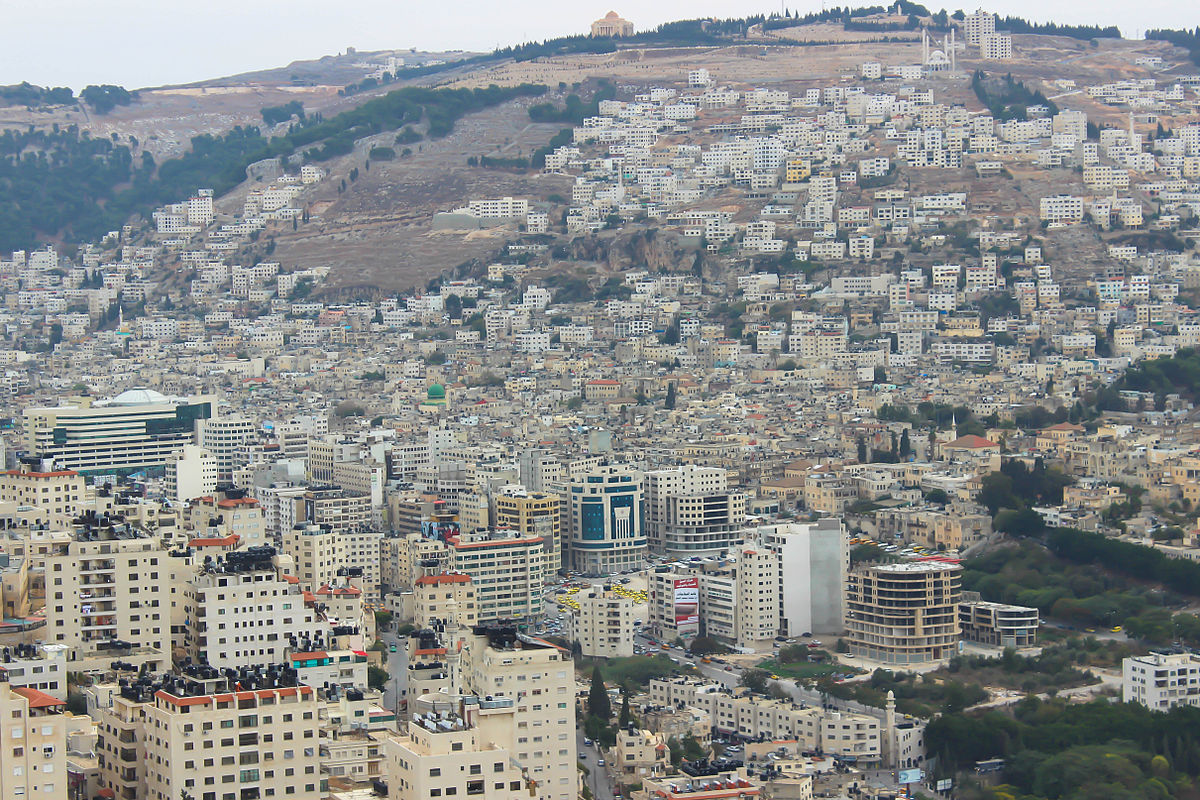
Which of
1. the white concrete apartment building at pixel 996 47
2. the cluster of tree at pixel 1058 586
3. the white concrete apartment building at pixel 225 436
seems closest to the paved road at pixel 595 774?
the cluster of tree at pixel 1058 586

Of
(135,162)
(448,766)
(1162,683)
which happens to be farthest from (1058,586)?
(135,162)

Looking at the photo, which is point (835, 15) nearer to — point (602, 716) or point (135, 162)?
point (135, 162)

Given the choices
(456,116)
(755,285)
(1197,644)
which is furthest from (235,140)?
(1197,644)

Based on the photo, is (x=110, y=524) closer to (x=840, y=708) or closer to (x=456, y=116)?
(x=840, y=708)

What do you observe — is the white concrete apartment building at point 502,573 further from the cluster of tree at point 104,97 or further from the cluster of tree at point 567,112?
the cluster of tree at point 104,97

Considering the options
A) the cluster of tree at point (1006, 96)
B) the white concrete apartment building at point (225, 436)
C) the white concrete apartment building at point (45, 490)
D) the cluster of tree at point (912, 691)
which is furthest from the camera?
the cluster of tree at point (1006, 96)
